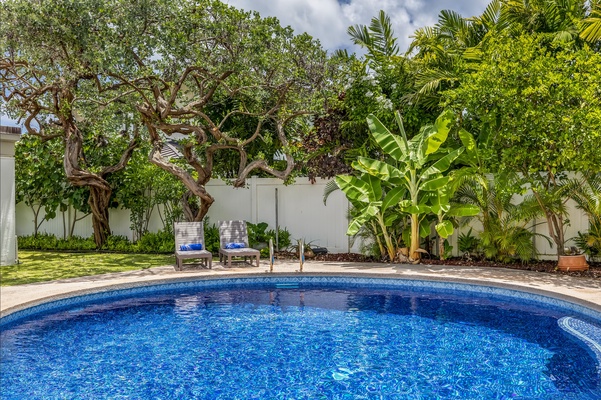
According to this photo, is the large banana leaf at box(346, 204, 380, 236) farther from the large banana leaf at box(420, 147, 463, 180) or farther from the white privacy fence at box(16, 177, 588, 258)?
the white privacy fence at box(16, 177, 588, 258)

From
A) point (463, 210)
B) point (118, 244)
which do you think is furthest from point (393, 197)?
point (118, 244)

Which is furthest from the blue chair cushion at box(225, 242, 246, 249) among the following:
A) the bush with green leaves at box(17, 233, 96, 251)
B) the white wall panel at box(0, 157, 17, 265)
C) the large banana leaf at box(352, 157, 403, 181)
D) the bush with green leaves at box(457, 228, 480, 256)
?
the bush with green leaves at box(17, 233, 96, 251)

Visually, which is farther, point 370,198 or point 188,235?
point 188,235

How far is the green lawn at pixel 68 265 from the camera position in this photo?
35.6ft

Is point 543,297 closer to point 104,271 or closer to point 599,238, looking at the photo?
point 599,238

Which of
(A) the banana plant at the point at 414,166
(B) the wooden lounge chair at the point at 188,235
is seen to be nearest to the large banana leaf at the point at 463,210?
(A) the banana plant at the point at 414,166

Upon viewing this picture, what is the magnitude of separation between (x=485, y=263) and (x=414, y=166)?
2.89 metres

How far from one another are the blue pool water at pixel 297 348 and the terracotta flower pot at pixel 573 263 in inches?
96.4

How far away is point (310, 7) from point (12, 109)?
360 inches

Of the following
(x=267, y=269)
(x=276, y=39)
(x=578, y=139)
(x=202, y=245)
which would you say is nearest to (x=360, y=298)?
(x=267, y=269)

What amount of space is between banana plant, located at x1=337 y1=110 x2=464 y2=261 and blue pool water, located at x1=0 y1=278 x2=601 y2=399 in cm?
230

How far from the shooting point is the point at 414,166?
38.2 feet

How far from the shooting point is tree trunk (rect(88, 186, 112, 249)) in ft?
54.0

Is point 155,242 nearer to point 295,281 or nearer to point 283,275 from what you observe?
point 283,275
